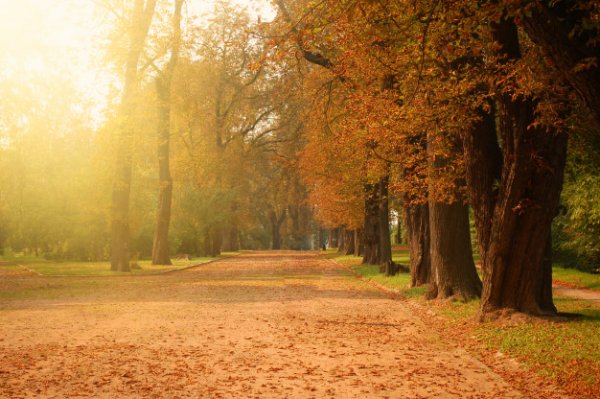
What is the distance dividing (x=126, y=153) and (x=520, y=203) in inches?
903

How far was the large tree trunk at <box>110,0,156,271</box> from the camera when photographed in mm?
31609

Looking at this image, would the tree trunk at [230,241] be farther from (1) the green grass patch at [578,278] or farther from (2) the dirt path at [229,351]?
(2) the dirt path at [229,351]

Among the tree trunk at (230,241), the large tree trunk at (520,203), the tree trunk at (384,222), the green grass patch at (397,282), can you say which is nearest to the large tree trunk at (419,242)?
the green grass patch at (397,282)

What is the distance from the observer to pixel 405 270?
95.5 ft

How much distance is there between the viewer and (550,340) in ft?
34.5

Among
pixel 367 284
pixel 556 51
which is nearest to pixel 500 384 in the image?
pixel 556 51

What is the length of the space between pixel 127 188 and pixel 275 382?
25.6m

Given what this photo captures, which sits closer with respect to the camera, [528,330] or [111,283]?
[528,330]

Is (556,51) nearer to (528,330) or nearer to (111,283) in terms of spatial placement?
(528,330)

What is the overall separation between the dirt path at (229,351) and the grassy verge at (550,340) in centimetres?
64

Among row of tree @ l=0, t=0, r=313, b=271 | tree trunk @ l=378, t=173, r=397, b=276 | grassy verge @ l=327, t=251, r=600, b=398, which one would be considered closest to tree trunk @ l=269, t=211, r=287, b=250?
row of tree @ l=0, t=0, r=313, b=271

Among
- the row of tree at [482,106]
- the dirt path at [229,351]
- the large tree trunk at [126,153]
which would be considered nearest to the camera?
the dirt path at [229,351]

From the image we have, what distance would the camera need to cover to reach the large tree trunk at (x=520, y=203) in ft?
39.9

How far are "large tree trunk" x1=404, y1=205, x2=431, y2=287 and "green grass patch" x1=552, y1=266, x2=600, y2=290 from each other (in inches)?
196
